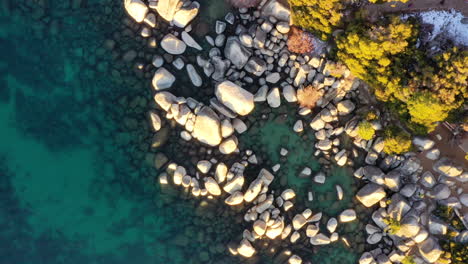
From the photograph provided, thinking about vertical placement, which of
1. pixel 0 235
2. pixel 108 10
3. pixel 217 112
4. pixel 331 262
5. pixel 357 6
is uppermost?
pixel 357 6

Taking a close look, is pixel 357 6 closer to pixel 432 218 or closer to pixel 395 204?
pixel 395 204

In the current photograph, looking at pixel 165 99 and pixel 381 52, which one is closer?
pixel 381 52

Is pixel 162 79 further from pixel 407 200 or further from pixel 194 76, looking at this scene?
pixel 407 200

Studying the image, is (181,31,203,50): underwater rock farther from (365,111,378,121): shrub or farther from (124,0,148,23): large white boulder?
(365,111,378,121): shrub

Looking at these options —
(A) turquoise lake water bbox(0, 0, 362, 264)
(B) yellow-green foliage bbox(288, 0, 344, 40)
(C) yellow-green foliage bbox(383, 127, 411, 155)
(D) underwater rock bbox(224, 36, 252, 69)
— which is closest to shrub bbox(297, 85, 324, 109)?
(B) yellow-green foliage bbox(288, 0, 344, 40)

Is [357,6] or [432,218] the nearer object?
[357,6]

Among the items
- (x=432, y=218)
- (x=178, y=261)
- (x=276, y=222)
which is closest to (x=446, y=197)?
(x=432, y=218)

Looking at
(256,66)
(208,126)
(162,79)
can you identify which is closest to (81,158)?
(162,79)
